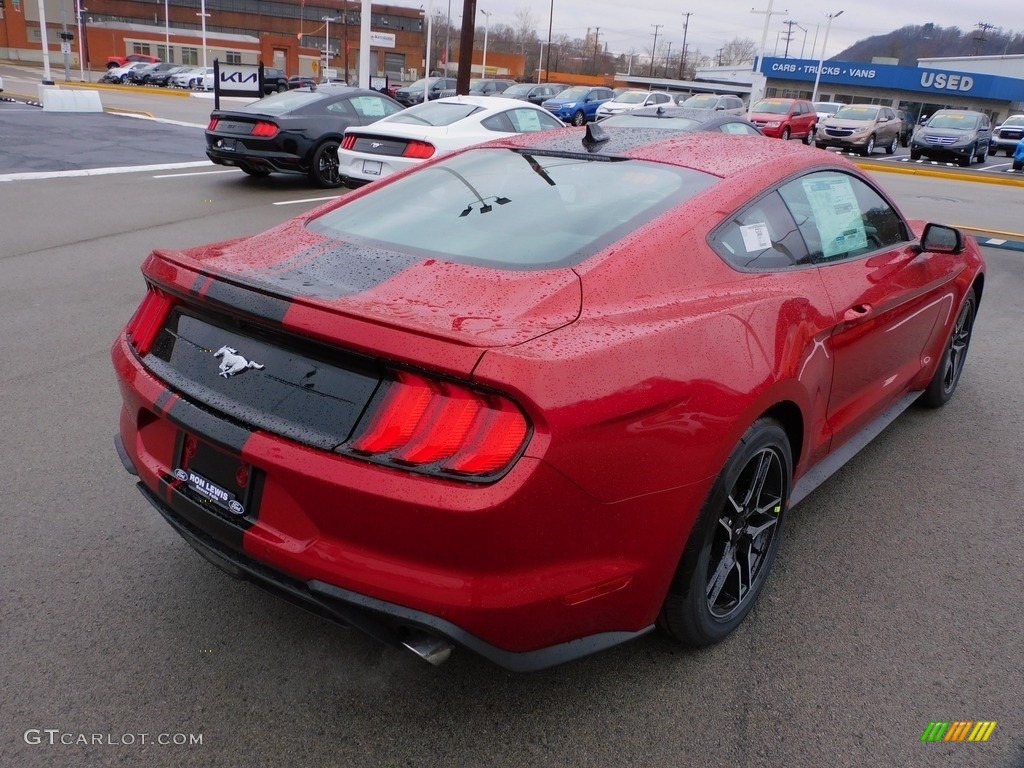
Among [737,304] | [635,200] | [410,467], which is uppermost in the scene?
[635,200]

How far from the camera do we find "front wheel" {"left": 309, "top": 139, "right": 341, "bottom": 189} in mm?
11953

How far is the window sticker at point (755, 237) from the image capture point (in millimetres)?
2809

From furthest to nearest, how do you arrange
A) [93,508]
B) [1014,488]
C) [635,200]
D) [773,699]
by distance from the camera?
[1014,488], [93,508], [635,200], [773,699]

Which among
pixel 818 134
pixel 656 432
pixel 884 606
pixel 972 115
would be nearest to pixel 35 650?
pixel 656 432

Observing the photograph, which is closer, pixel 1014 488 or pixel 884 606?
pixel 884 606

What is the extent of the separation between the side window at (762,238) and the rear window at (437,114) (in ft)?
28.2

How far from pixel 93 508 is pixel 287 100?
1030 cm

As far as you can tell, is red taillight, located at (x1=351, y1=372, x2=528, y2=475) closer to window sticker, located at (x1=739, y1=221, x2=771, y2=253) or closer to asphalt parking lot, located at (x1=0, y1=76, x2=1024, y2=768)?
asphalt parking lot, located at (x1=0, y1=76, x2=1024, y2=768)

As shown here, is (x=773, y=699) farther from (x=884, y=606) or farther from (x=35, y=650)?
(x=35, y=650)

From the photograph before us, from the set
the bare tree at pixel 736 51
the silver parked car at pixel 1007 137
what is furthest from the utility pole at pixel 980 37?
the silver parked car at pixel 1007 137

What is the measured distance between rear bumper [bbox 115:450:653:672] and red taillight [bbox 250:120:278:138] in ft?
33.6

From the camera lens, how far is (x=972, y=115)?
1104 inches

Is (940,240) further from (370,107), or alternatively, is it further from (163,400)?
(370,107)

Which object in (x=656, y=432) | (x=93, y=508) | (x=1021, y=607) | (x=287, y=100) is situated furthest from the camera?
(x=287, y=100)
